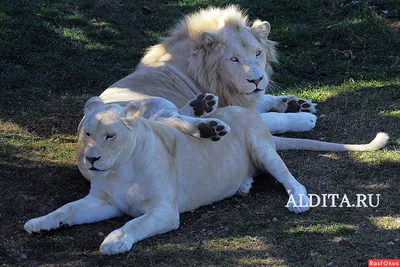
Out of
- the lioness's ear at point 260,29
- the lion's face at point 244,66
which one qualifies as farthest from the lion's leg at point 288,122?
the lioness's ear at point 260,29

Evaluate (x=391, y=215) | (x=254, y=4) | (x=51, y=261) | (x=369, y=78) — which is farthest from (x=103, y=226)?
(x=254, y=4)

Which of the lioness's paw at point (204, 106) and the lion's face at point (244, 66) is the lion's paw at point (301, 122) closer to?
the lion's face at point (244, 66)

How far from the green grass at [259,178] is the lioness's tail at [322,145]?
0.06 metres

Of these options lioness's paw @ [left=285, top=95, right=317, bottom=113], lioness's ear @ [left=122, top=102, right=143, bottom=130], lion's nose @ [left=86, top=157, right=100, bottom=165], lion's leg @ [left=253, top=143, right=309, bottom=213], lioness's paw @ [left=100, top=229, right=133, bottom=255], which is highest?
lioness's ear @ [left=122, top=102, right=143, bottom=130]

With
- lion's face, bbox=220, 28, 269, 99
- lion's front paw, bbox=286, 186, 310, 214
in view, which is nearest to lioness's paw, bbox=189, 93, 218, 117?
lion's face, bbox=220, 28, 269, 99

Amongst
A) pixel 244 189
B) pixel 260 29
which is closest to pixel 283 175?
pixel 244 189

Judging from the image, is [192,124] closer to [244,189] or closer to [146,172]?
[244,189]

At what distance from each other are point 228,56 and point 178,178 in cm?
165

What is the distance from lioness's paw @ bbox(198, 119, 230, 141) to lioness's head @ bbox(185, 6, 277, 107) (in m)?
1.00

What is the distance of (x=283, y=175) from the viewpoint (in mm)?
5551

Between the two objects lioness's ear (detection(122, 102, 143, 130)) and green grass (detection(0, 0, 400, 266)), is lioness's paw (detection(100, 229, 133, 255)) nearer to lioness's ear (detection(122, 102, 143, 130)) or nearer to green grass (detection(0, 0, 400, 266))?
green grass (detection(0, 0, 400, 266))

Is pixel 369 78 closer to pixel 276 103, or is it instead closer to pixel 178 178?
pixel 276 103

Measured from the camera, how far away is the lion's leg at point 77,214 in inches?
189

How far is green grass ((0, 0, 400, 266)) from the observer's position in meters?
4.63
